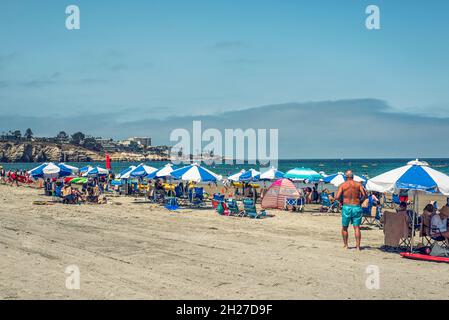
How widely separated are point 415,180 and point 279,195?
35.5 ft

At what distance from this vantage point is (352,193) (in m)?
Result: 10.1

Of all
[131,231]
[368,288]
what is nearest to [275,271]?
[368,288]

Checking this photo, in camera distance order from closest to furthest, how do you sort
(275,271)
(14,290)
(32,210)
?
(14,290) → (275,271) → (32,210)

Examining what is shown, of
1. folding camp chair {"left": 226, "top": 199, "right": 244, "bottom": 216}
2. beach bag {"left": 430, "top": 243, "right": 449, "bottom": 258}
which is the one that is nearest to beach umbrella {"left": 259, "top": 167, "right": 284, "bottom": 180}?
folding camp chair {"left": 226, "top": 199, "right": 244, "bottom": 216}

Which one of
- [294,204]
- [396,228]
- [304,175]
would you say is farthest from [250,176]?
[396,228]

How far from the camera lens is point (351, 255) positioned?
9.59 metres

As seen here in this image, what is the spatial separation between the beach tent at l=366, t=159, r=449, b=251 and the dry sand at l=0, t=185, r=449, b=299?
1348mm

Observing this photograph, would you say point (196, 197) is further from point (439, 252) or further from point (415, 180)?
point (439, 252)

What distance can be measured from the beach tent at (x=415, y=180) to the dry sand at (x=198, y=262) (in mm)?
1348

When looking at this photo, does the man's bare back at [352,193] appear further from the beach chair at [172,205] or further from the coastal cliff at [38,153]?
the coastal cliff at [38,153]

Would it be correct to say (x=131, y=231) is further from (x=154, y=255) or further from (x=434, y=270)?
(x=434, y=270)

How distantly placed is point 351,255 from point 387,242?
95cm

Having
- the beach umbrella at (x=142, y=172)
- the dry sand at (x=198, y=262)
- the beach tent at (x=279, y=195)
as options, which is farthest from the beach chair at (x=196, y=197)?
the dry sand at (x=198, y=262)
